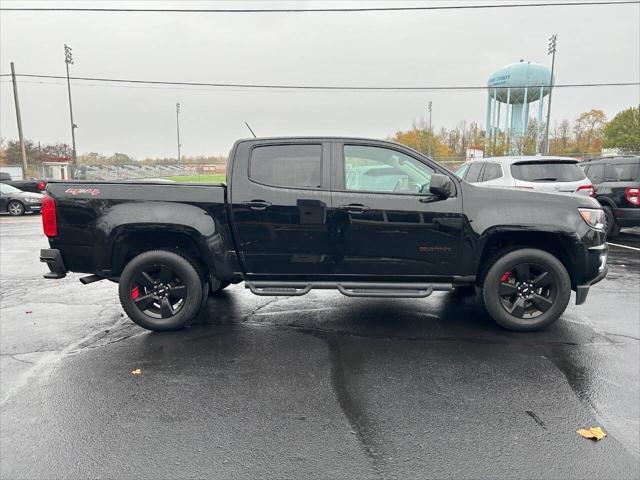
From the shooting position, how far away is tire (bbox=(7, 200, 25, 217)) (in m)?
18.0

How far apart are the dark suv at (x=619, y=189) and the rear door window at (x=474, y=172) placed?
3.29 metres

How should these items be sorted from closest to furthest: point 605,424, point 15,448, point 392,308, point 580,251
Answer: point 15,448
point 605,424
point 580,251
point 392,308

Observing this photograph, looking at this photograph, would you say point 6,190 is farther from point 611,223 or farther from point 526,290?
point 611,223

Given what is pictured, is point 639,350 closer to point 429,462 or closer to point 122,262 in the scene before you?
point 429,462

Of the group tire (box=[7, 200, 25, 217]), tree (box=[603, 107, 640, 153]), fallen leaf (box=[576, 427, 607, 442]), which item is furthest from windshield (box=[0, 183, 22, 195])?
tree (box=[603, 107, 640, 153])

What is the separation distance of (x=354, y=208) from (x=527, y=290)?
76.7 inches

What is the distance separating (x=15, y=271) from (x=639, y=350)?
9.04 meters

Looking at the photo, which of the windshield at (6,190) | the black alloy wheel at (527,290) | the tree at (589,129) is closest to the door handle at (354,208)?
the black alloy wheel at (527,290)

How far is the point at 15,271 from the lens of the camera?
25.5 feet

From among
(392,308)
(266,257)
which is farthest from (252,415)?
(392,308)

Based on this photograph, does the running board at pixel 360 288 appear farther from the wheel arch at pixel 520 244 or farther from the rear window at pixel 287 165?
the rear window at pixel 287 165

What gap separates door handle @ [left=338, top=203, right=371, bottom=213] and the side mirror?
647 mm

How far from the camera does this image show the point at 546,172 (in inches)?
348

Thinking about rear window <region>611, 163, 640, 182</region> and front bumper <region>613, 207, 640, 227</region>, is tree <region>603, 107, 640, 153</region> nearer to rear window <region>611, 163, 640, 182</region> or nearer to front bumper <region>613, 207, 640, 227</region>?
rear window <region>611, 163, 640, 182</region>
